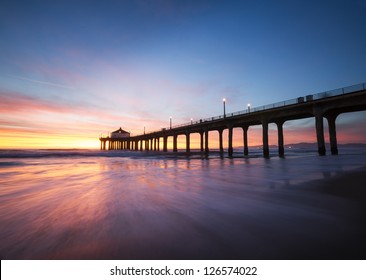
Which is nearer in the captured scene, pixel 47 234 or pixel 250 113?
pixel 47 234

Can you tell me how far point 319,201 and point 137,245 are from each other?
4.30 meters

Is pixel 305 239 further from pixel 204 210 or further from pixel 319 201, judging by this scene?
pixel 319 201

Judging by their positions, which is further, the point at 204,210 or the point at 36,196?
the point at 36,196

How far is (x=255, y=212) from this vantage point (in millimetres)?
3930

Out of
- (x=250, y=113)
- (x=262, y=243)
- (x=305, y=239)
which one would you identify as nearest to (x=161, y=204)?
(x=262, y=243)

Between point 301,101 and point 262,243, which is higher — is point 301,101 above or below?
above

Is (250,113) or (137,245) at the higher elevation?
(250,113)

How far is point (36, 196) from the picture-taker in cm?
599

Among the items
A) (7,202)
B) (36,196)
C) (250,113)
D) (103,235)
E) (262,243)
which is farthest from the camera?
(250,113)

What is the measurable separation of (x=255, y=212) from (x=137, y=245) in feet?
8.17

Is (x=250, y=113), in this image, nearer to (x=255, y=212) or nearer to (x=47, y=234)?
(x=255, y=212)
